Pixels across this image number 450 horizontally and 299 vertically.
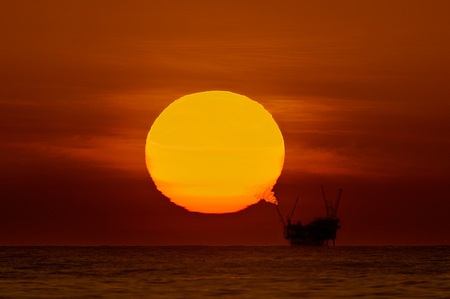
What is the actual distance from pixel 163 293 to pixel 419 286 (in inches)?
1003

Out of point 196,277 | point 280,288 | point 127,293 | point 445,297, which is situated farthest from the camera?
point 196,277

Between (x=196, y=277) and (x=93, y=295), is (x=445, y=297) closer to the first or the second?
(x=93, y=295)

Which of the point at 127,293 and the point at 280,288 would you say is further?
the point at 280,288

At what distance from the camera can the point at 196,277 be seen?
11494cm

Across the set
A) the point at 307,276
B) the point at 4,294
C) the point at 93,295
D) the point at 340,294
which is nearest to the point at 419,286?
the point at 340,294

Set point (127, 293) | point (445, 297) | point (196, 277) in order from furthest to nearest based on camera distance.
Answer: point (196, 277) → point (127, 293) → point (445, 297)

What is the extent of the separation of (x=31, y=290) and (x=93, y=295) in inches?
356

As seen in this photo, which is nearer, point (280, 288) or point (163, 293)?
point (163, 293)

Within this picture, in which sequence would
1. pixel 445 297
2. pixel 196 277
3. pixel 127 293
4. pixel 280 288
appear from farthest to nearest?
pixel 196 277, pixel 280 288, pixel 127 293, pixel 445 297

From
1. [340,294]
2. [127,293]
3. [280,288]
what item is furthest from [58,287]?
[340,294]

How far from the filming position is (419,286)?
97438 mm

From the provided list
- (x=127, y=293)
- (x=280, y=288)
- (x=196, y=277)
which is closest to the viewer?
(x=127, y=293)

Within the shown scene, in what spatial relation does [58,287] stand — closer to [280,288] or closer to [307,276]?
[280,288]

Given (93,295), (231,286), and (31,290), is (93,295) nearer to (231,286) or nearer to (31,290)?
(31,290)
